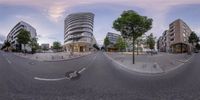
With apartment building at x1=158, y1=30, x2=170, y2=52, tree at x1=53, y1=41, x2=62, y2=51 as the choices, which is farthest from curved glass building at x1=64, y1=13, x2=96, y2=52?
apartment building at x1=158, y1=30, x2=170, y2=52

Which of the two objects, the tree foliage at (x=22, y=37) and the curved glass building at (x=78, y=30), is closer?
the tree foliage at (x=22, y=37)

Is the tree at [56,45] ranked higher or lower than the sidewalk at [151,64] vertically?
higher

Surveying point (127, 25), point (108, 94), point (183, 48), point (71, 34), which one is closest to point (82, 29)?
point (71, 34)

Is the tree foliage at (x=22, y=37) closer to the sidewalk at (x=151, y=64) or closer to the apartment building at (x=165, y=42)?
the sidewalk at (x=151, y=64)

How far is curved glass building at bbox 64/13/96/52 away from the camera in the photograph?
79938mm

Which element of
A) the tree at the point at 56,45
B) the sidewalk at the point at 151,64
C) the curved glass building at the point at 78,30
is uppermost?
the curved glass building at the point at 78,30

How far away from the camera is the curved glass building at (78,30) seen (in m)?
79.9

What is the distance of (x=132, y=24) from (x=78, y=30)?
70953mm

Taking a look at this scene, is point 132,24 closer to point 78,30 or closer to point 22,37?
point 22,37

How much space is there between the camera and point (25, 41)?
5903 centimetres

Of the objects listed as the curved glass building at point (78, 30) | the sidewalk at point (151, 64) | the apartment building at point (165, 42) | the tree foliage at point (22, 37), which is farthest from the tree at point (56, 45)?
the sidewalk at point (151, 64)

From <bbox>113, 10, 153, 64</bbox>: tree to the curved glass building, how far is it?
4928 centimetres

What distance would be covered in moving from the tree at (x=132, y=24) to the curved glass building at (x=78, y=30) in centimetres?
4928

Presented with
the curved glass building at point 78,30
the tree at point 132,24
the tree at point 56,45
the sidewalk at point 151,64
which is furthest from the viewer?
the tree at point 56,45
